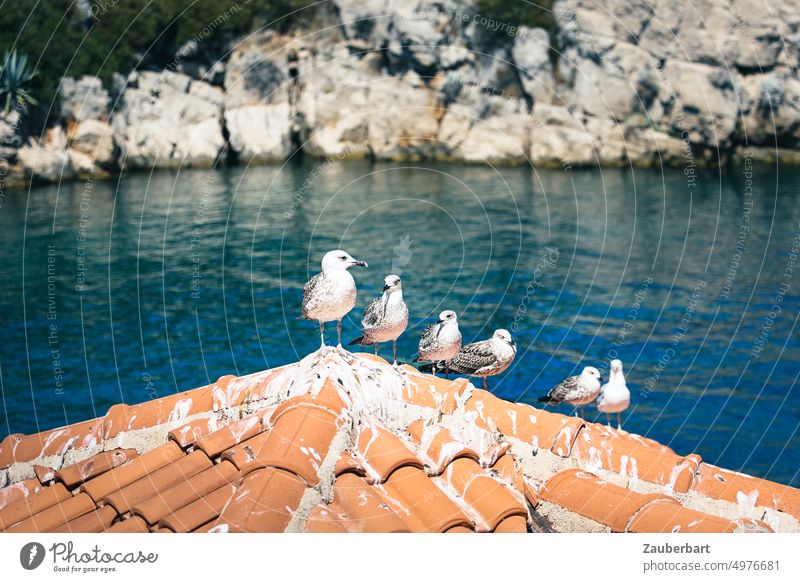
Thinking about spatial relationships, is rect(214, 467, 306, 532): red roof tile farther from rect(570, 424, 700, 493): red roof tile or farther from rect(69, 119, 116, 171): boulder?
rect(69, 119, 116, 171): boulder

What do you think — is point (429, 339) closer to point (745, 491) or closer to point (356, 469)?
point (356, 469)

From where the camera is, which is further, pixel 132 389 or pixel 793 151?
pixel 793 151

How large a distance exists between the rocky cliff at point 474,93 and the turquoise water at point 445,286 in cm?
926

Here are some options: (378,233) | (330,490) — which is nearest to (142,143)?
(378,233)

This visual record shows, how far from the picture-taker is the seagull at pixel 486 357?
13438 mm

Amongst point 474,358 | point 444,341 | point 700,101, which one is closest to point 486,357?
point 474,358

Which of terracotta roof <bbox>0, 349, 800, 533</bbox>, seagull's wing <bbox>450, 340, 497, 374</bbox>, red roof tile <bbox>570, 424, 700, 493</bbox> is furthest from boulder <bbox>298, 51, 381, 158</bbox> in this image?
red roof tile <bbox>570, 424, 700, 493</bbox>

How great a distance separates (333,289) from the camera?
10062 millimetres

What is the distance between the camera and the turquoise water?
21.5m

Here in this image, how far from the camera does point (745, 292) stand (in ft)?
97.1

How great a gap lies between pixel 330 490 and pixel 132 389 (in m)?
15.8

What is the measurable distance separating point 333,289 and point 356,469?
9.09ft

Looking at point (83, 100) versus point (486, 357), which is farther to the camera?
point (83, 100)

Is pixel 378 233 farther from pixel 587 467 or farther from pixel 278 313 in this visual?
pixel 587 467
